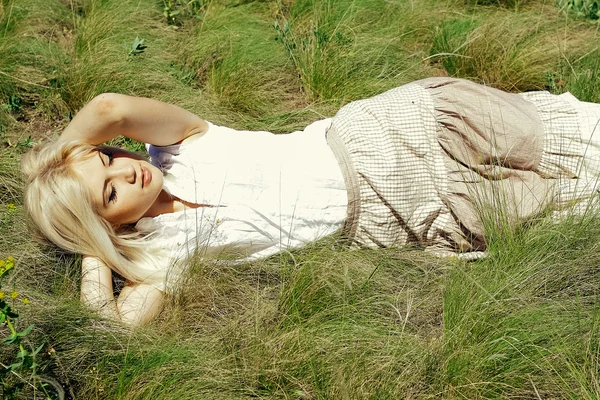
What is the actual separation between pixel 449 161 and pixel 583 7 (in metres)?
1.97

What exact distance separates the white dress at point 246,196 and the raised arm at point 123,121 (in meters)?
0.12

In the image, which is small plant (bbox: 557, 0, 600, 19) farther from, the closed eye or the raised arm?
the closed eye

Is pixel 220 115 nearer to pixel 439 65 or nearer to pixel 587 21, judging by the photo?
pixel 439 65

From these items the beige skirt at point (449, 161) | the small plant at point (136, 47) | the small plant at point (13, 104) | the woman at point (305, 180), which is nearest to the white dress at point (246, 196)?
the woman at point (305, 180)

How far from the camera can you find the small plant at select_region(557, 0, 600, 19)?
4051 mm

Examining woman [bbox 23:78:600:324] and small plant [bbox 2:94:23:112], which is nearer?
woman [bbox 23:78:600:324]

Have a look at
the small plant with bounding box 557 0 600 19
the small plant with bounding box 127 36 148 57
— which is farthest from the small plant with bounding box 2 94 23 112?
the small plant with bounding box 557 0 600 19

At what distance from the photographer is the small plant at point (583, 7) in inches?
159

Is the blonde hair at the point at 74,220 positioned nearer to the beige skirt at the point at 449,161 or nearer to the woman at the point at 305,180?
the woman at the point at 305,180

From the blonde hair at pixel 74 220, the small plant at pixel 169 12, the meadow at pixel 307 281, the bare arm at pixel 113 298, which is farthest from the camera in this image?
the small plant at pixel 169 12

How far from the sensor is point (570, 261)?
2.32 meters

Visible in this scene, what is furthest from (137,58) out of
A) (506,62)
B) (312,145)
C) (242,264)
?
(506,62)

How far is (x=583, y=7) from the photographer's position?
4.09 m

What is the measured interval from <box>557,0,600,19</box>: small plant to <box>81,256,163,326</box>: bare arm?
288 centimetres
